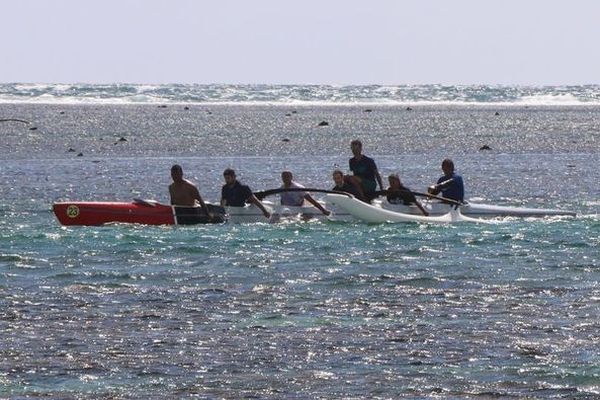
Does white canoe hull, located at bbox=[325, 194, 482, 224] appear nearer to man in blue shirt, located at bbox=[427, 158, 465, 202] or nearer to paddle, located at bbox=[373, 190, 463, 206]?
paddle, located at bbox=[373, 190, 463, 206]

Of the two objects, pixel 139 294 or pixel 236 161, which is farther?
pixel 236 161

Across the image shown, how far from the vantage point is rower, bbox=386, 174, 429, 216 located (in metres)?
30.7

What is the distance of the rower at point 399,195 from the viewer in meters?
30.7

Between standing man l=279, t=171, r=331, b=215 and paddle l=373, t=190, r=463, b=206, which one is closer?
standing man l=279, t=171, r=331, b=215

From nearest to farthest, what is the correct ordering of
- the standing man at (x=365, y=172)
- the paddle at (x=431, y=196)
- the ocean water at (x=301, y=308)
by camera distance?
the ocean water at (x=301, y=308), the paddle at (x=431, y=196), the standing man at (x=365, y=172)

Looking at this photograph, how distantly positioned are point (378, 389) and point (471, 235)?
13.3 meters

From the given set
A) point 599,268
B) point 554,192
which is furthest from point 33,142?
point 599,268

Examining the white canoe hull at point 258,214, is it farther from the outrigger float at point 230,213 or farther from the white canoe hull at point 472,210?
the white canoe hull at point 472,210

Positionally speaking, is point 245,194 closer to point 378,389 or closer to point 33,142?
point 378,389

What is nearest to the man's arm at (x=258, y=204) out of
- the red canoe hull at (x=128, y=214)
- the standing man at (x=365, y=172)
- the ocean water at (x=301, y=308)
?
the ocean water at (x=301, y=308)

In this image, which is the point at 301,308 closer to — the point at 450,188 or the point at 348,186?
the point at 348,186

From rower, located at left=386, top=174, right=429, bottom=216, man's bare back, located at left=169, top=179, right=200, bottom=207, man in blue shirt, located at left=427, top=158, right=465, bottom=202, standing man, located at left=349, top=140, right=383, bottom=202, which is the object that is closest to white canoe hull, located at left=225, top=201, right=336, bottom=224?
man's bare back, located at left=169, top=179, right=200, bottom=207

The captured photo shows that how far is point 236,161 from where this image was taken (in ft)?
207

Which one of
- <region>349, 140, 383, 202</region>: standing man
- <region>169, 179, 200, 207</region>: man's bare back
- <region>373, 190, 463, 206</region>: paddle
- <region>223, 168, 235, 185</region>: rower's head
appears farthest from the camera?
<region>349, 140, 383, 202</region>: standing man
